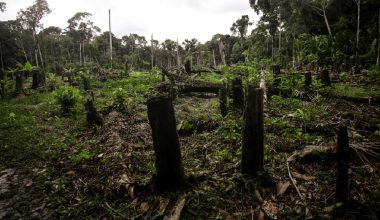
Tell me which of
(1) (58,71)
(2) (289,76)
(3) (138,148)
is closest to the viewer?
(3) (138,148)

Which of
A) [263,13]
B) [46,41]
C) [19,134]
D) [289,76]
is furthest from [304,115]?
[46,41]

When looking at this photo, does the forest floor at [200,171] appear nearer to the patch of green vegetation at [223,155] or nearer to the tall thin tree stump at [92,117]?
the patch of green vegetation at [223,155]

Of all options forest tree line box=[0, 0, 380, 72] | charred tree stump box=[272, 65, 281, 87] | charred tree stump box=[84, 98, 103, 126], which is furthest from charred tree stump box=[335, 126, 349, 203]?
forest tree line box=[0, 0, 380, 72]

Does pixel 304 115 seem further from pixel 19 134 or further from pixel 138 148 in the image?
pixel 19 134

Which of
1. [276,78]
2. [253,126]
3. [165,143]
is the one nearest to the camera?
[165,143]

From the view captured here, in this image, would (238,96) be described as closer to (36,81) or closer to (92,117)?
(92,117)

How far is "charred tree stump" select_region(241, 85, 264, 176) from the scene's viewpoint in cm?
407

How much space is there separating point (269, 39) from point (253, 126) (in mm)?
37836

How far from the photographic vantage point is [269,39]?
39219mm

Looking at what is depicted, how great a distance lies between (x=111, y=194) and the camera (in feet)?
14.1

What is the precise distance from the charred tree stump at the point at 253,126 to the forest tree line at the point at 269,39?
15.1 metres

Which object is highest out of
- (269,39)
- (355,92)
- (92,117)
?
(269,39)

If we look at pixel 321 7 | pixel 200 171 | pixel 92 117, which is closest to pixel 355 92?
pixel 200 171

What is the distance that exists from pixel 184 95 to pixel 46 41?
44783 mm
